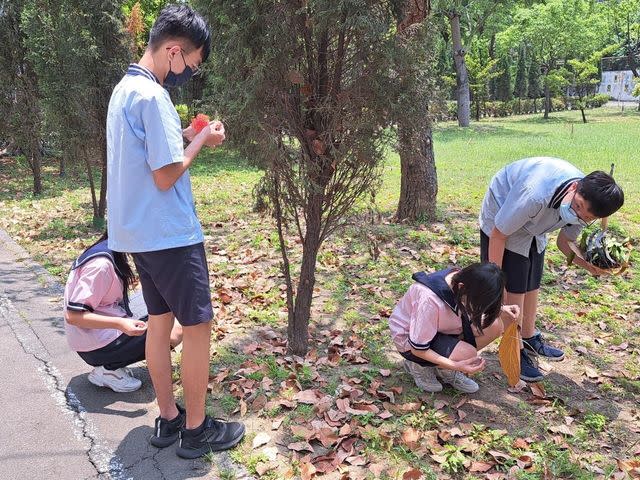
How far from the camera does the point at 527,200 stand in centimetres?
316

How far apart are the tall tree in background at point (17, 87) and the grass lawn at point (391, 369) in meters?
3.27

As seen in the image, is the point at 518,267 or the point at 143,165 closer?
the point at 143,165

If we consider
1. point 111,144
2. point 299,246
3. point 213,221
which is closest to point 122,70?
point 213,221

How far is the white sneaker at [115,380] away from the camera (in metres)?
3.32

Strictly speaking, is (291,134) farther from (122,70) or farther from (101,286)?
(122,70)

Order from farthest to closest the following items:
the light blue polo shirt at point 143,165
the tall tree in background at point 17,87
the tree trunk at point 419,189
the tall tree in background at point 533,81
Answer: the tall tree in background at point 533,81
the tall tree in background at point 17,87
the tree trunk at point 419,189
the light blue polo shirt at point 143,165

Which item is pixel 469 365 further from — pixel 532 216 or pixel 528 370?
pixel 532 216

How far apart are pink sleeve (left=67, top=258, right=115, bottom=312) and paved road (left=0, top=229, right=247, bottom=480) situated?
619 mm

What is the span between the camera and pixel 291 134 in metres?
3.22

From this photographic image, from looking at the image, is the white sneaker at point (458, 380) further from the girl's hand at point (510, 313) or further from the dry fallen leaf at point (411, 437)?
the dry fallen leaf at point (411, 437)

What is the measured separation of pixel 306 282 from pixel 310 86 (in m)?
1.25

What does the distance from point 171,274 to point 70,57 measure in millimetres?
6122

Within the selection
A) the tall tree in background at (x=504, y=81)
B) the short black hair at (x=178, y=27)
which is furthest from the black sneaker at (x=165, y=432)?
the tall tree in background at (x=504, y=81)

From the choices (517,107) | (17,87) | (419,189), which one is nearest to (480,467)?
(419,189)
